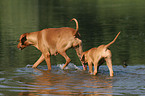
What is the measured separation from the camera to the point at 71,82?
480 inches

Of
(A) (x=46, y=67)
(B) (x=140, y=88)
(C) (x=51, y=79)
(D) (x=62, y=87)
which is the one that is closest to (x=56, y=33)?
(A) (x=46, y=67)

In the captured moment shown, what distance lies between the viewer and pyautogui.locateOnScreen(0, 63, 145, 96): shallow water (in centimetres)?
1081

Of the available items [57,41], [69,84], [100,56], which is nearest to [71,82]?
[69,84]

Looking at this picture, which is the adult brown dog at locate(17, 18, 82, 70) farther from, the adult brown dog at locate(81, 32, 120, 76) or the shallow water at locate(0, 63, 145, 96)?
the adult brown dog at locate(81, 32, 120, 76)

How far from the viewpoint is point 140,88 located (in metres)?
11.0

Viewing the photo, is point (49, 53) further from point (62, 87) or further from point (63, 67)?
point (62, 87)

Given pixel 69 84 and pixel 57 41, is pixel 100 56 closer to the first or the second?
pixel 69 84

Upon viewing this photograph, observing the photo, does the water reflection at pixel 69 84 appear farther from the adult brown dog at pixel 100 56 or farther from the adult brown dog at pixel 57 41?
the adult brown dog at pixel 57 41

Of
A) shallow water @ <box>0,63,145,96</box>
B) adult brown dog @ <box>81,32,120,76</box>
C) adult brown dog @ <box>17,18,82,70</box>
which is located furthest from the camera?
adult brown dog @ <box>17,18,82,70</box>

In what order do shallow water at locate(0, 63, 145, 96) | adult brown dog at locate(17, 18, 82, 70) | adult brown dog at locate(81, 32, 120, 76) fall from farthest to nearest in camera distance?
1. adult brown dog at locate(17, 18, 82, 70)
2. adult brown dog at locate(81, 32, 120, 76)
3. shallow water at locate(0, 63, 145, 96)

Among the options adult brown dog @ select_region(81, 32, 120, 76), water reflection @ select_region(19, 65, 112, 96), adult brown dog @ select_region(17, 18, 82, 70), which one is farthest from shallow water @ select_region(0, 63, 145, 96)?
adult brown dog @ select_region(17, 18, 82, 70)

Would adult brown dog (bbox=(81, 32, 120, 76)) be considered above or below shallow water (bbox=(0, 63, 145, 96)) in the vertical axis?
above

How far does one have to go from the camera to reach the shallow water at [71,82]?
35.5 feet

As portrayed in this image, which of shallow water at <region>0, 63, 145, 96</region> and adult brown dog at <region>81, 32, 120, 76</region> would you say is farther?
adult brown dog at <region>81, 32, 120, 76</region>
